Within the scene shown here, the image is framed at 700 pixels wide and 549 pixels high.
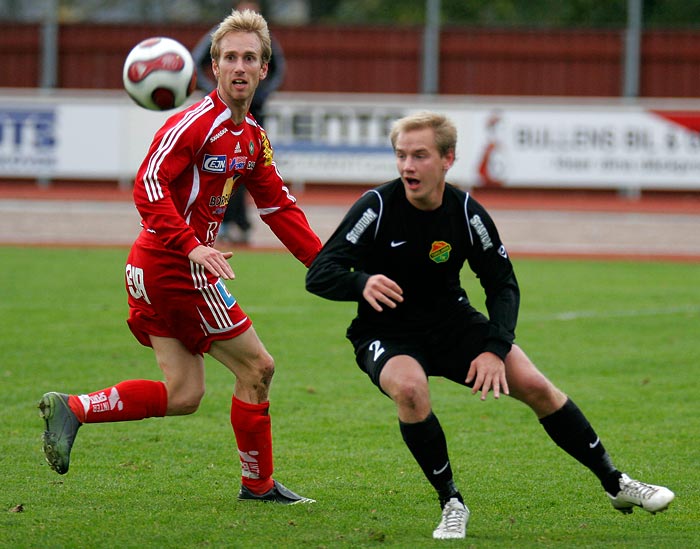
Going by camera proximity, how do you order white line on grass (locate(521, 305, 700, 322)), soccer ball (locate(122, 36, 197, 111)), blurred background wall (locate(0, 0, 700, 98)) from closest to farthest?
soccer ball (locate(122, 36, 197, 111)) → white line on grass (locate(521, 305, 700, 322)) → blurred background wall (locate(0, 0, 700, 98))

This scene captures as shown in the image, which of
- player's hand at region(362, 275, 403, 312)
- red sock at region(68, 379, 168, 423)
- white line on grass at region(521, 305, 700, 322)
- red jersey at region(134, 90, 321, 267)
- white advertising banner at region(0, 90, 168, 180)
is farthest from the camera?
white advertising banner at region(0, 90, 168, 180)

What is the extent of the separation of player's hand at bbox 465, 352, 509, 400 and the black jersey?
0.21 ft

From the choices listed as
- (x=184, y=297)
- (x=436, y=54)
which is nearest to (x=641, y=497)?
(x=184, y=297)

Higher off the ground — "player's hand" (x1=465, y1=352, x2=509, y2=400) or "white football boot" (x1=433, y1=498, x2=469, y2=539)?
"player's hand" (x1=465, y1=352, x2=509, y2=400)

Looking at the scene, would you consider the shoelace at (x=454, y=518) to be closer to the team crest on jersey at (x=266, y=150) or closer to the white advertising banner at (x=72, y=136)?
the team crest on jersey at (x=266, y=150)

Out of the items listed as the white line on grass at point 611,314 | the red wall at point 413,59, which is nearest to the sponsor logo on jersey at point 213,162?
the white line on grass at point 611,314

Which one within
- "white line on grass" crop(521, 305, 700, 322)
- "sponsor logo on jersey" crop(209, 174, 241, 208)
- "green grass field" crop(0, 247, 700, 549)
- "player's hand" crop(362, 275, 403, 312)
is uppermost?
"sponsor logo on jersey" crop(209, 174, 241, 208)

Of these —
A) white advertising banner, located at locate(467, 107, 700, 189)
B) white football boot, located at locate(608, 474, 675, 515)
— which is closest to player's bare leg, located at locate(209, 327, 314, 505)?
white football boot, located at locate(608, 474, 675, 515)

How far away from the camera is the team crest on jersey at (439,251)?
4.89 metres

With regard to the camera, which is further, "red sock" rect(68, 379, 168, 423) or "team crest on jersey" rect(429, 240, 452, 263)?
"red sock" rect(68, 379, 168, 423)

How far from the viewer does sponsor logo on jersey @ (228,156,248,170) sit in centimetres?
531

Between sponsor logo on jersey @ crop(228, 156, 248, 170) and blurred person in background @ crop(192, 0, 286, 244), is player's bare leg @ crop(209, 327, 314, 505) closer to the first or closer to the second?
sponsor logo on jersey @ crop(228, 156, 248, 170)

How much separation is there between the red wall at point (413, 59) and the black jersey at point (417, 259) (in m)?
21.6

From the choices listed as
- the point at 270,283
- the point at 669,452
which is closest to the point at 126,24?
the point at 270,283
